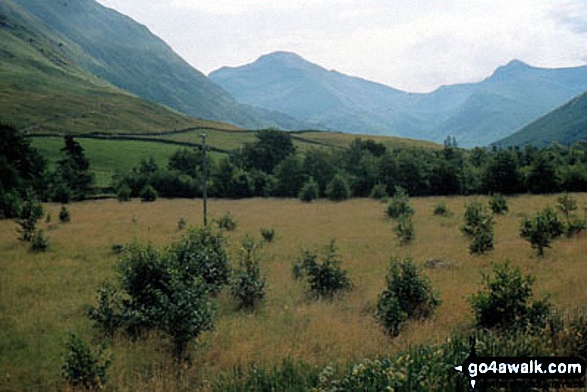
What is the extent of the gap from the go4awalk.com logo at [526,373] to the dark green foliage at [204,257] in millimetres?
10546

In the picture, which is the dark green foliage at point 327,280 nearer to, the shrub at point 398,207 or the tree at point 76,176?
the shrub at point 398,207

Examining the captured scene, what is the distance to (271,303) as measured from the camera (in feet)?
52.7

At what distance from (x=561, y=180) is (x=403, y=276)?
5577 cm

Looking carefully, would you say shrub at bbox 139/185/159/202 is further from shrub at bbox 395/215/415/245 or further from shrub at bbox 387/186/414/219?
shrub at bbox 395/215/415/245

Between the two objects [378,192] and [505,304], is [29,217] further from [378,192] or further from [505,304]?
[378,192]

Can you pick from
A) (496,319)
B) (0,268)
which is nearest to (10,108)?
(0,268)

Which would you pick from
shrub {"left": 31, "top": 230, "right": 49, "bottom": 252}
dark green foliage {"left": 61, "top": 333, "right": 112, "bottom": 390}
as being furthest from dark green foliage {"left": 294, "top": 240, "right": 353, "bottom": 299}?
shrub {"left": 31, "top": 230, "right": 49, "bottom": 252}

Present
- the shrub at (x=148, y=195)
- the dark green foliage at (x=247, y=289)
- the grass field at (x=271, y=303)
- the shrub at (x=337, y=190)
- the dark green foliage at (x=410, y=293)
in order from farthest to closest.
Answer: the shrub at (x=148, y=195) → the shrub at (x=337, y=190) → the dark green foliage at (x=247, y=289) → the dark green foliage at (x=410, y=293) → the grass field at (x=271, y=303)

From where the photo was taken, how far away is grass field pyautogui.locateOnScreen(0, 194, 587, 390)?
33.7 ft

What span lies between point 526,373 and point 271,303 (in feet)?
35.8

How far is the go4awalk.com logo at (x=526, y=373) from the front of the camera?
625 centimetres

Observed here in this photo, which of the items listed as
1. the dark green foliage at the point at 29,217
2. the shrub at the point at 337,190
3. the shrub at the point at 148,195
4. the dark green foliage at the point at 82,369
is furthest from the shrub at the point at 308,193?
the dark green foliage at the point at 82,369

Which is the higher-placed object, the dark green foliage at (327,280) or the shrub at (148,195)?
the shrub at (148,195)

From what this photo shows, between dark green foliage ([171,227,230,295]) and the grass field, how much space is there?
3.31 ft
